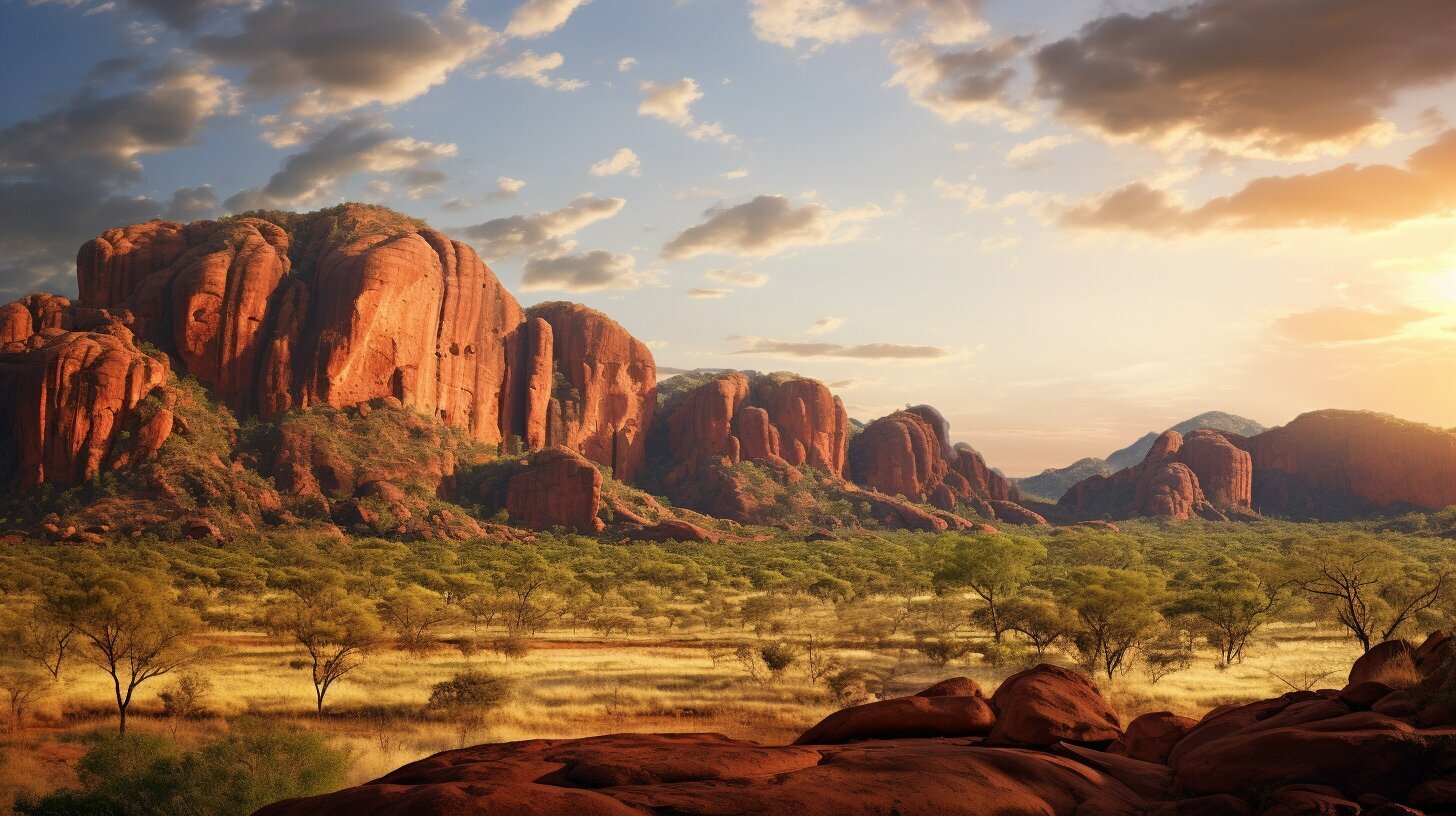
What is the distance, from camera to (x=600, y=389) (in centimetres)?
12769

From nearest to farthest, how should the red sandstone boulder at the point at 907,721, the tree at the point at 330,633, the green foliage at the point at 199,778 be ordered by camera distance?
the red sandstone boulder at the point at 907,721, the green foliage at the point at 199,778, the tree at the point at 330,633

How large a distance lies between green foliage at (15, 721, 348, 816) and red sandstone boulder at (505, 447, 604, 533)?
75740 mm

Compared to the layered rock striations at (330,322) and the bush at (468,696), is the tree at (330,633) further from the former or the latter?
the layered rock striations at (330,322)

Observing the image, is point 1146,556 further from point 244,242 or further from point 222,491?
point 244,242

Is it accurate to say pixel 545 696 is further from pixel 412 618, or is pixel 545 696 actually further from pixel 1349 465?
pixel 1349 465

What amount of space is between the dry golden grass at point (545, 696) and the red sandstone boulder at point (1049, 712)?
8.86 meters

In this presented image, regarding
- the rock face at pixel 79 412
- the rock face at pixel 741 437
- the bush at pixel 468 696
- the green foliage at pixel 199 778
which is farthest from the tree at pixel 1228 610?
the rock face at pixel 79 412

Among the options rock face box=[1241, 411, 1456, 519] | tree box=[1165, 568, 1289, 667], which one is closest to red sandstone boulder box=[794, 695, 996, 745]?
tree box=[1165, 568, 1289, 667]

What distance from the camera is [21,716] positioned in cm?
2358

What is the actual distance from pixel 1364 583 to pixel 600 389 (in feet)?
345

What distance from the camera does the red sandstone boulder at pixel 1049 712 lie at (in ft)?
41.8

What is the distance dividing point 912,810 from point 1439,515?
141875mm

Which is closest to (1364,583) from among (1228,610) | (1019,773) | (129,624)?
(1228,610)

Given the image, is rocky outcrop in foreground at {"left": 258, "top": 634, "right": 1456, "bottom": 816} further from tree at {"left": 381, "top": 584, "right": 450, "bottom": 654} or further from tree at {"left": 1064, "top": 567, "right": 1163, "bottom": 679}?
tree at {"left": 381, "top": 584, "right": 450, "bottom": 654}
